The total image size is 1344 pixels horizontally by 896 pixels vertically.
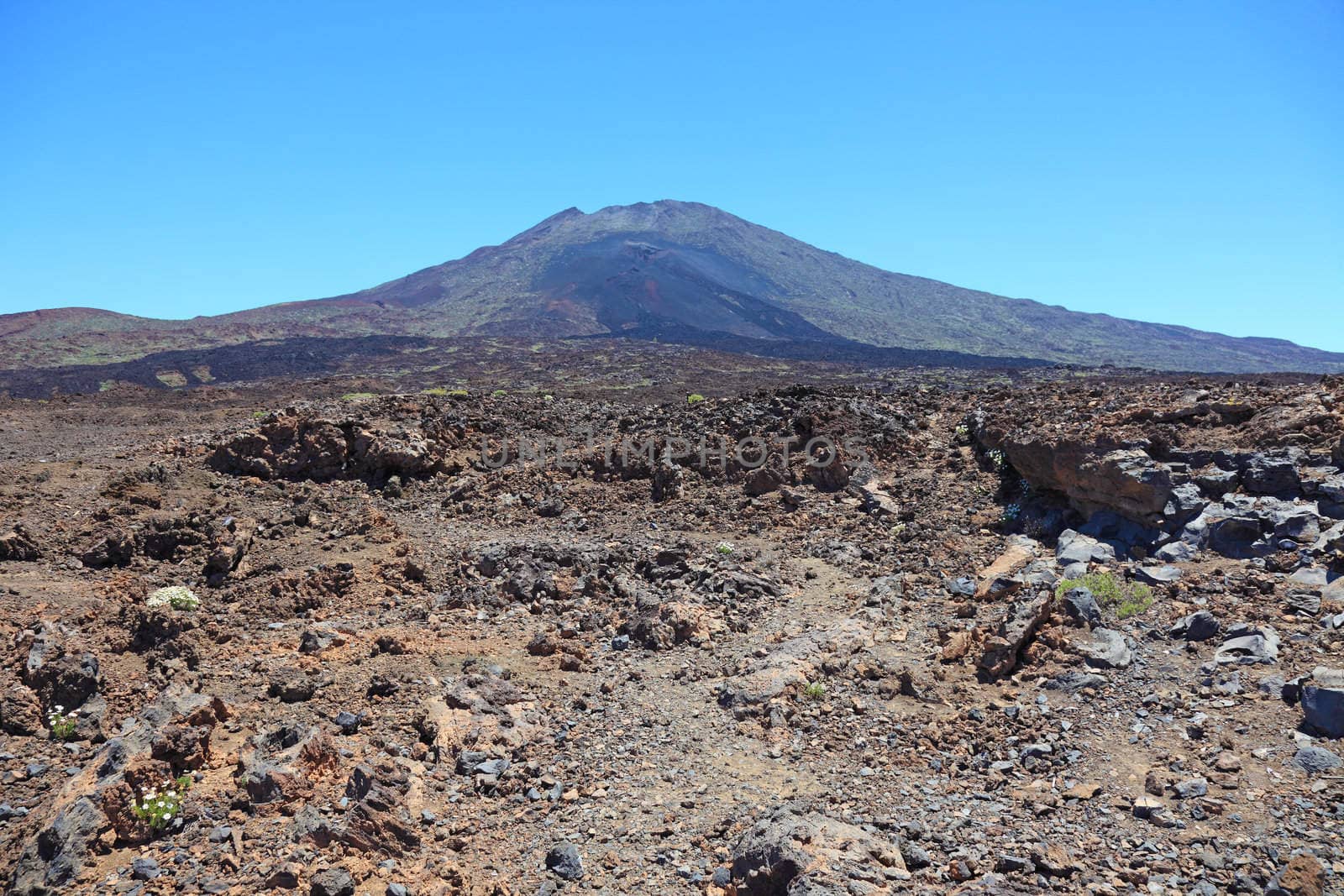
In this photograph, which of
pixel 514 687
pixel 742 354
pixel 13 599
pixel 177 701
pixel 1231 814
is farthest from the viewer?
pixel 742 354

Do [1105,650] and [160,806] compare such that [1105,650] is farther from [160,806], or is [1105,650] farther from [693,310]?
[693,310]

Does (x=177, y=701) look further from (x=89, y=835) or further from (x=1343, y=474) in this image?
(x=1343, y=474)

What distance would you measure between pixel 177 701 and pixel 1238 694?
7480 mm

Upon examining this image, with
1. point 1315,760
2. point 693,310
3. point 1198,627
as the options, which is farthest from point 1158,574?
point 693,310

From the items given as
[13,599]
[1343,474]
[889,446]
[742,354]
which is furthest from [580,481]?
[742,354]

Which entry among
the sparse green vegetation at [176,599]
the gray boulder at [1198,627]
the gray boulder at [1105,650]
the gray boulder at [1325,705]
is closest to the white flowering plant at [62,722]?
the sparse green vegetation at [176,599]

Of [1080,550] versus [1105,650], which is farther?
[1080,550]

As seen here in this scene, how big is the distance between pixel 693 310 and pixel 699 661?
73.2 metres

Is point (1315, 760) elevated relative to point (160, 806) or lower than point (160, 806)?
elevated

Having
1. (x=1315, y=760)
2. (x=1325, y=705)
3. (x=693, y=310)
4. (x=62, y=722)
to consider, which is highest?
(x=693, y=310)

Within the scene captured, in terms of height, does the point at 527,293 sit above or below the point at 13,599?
above

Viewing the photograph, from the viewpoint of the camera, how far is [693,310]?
259 ft

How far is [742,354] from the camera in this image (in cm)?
4981

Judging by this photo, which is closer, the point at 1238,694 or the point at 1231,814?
the point at 1231,814
